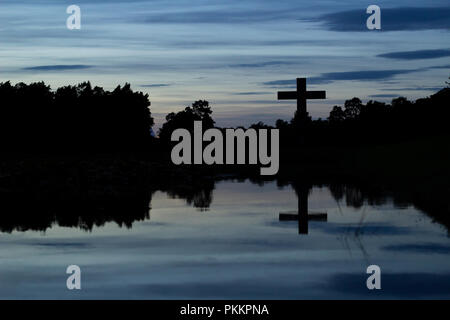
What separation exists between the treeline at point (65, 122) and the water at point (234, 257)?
6401cm


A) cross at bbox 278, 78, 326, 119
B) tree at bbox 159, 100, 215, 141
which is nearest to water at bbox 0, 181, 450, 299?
cross at bbox 278, 78, 326, 119

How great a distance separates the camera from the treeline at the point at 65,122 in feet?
277

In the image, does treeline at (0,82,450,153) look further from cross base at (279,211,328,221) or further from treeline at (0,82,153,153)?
cross base at (279,211,328,221)

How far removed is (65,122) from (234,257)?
7529cm

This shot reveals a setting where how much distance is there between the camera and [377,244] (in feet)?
49.5

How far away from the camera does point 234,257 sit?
1375 cm

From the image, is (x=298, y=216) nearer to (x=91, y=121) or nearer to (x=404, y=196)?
(x=404, y=196)

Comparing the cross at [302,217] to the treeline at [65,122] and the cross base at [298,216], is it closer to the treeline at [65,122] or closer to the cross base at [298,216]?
the cross base at [298,216]

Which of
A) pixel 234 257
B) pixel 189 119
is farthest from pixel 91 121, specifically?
pixel 234 257

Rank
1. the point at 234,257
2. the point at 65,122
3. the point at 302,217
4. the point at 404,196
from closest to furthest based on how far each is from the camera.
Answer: the point at 234,257
the point at 302,217
the point at 404,196
the point at 65,122

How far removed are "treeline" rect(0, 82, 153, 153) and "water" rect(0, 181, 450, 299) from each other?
6401 centimetres

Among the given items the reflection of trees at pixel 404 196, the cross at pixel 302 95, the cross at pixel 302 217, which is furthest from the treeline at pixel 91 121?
the cross at pixel 302 217
